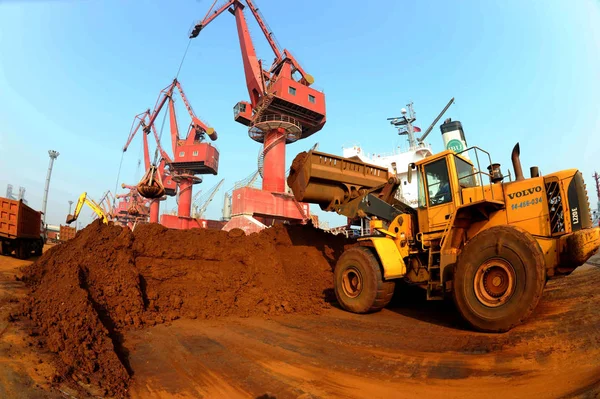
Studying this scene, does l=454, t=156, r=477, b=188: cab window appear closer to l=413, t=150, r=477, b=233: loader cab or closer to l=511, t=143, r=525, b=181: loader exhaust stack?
l=413, t=150, r=477, b=233: loader cab

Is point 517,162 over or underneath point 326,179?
underneath

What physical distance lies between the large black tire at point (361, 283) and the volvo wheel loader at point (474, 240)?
0.02m

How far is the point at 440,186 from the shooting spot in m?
6.74

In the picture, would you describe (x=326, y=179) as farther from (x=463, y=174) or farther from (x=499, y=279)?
(x=499, y=279)

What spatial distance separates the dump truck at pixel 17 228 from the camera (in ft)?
42.4

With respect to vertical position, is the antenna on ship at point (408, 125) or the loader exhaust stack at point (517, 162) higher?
the antenna on ship at point (408, 125)

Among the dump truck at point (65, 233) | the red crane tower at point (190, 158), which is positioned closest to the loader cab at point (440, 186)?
the dump truck at point (65, 233)

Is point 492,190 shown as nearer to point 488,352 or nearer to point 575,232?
point 575,232

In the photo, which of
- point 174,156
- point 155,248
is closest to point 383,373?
point 155,248

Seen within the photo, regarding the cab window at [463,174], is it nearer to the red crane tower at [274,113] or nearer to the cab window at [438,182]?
the cab window at [438,182]

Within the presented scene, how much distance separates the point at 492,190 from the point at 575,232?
140cm

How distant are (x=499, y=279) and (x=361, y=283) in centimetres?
295

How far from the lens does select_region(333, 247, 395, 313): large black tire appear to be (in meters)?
7.14

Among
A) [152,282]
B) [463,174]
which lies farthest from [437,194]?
[152,282]
